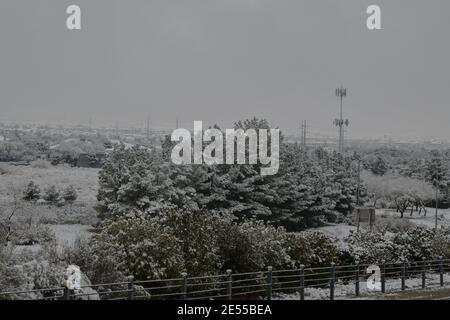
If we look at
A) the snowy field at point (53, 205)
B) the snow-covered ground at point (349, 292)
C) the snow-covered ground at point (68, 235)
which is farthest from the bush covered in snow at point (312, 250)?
the snowy field at point (53, 205)

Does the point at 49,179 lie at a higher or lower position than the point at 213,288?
lower

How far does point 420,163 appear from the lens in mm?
Answer: 168250

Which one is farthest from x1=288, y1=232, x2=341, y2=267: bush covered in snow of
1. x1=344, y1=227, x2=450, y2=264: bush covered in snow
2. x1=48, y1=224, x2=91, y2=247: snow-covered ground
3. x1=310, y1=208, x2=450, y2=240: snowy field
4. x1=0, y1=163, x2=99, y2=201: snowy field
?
x1=0, y1=163, x2=99, y2=201: snowy field

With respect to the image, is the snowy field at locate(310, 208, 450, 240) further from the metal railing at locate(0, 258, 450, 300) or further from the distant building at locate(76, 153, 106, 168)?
the distant building at locate(76, 153, 106, 168)

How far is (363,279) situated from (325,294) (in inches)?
270

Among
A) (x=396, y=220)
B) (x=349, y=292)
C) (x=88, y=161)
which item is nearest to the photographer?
(x=349, y=292)

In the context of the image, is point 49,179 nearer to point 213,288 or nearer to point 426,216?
point 426,216

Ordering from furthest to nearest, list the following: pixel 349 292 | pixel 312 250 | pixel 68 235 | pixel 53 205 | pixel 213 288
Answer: pixel 53 205, pixel 68 235, pixel 312 250, pixel 349 292, pixel 213 288

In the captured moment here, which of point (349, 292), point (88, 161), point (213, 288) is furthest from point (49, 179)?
point (213, 288)

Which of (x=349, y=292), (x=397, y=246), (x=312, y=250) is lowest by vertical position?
(x=397, y=246)

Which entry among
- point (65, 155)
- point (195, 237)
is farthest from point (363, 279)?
point (65, 155)

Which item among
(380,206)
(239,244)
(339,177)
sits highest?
(239,244)
